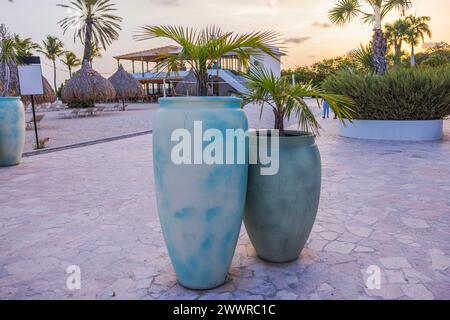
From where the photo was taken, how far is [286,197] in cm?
278

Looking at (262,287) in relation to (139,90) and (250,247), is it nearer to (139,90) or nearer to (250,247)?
(250,247)

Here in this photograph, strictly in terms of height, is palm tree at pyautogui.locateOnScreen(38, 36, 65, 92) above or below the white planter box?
above

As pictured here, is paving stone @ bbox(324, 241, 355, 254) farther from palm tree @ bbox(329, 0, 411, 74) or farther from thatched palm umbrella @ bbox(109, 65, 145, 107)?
thatched palm umbrella @ bbox(109, 65, 145, 107)

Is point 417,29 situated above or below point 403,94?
above

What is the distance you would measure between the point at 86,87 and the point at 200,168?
2517 cm

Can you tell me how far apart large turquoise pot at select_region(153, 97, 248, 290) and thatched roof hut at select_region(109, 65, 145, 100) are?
1175 inches

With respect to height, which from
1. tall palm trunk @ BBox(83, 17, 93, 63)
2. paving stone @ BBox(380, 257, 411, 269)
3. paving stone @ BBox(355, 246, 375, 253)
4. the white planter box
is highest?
tall palm trunk @ BBox(83, 17, 93, 63)

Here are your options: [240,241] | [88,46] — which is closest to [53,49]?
[88,46]

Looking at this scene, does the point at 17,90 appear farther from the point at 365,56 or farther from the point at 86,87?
the point at 365,56

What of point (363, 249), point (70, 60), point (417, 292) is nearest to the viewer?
point (417, 292)

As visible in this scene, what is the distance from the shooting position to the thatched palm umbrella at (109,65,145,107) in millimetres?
30969

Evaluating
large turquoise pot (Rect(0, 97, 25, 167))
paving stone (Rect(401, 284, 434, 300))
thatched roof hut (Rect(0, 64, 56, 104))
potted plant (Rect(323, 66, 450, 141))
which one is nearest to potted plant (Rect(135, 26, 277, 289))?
paving stone (Rect(401, 284, 434, 300))

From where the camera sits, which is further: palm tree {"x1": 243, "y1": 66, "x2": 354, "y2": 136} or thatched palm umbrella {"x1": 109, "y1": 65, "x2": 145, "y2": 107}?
thatched palm umbrella {"x1": 109, "y1": 65, "x2": 145, "y2": 107}
